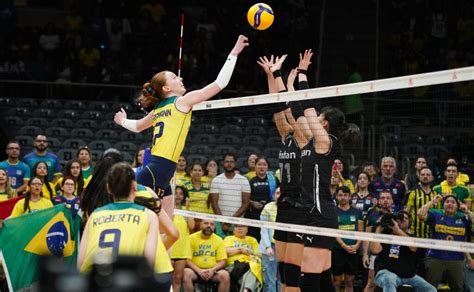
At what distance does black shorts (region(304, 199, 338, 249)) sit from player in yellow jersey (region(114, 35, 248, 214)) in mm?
1540

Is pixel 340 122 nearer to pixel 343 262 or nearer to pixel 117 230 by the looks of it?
pixel 117 230

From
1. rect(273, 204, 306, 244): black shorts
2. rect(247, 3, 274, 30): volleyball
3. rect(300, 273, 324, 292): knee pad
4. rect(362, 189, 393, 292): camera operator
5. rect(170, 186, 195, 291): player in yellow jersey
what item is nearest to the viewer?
rect(300, 273, 324, 292): knee pad

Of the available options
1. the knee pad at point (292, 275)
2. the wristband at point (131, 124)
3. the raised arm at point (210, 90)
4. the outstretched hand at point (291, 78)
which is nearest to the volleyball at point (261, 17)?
the outstretched hand at point (291, 78)

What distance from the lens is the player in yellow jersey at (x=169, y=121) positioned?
8.74 m

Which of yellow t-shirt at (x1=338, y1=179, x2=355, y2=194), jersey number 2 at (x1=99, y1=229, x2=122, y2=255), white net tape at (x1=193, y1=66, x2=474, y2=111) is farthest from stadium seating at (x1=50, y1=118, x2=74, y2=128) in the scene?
jersey number 2 at (x1=99, y1=229, x2=122, y2=255)

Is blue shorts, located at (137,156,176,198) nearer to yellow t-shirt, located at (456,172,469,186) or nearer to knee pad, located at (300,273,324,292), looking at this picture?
knee pad, located at (300,273,324,292)

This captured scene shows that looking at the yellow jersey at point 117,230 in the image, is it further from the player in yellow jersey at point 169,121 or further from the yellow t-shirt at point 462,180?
the yellow t-shirt at point 462,180

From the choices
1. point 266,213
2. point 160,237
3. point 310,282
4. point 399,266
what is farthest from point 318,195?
point 266,213

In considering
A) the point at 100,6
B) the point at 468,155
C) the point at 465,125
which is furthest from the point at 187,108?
the point at 100,6

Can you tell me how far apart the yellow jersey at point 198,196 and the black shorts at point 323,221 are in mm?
4675

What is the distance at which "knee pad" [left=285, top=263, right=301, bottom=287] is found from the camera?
939 cm

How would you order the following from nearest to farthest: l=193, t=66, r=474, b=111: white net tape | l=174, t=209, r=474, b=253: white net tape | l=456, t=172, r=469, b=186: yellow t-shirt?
l=193, t=66, r=474, b=111: white net tape → l=174, t=209, r=474, b=253: white net tape → l=456, t=172, r=469, b=186: yellow t-shirt

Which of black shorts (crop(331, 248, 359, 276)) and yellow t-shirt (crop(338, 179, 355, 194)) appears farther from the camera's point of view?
yellow t-shirt (crop(338, 179, 355, 194))

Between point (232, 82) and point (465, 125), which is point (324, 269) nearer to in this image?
point (465, 125)
